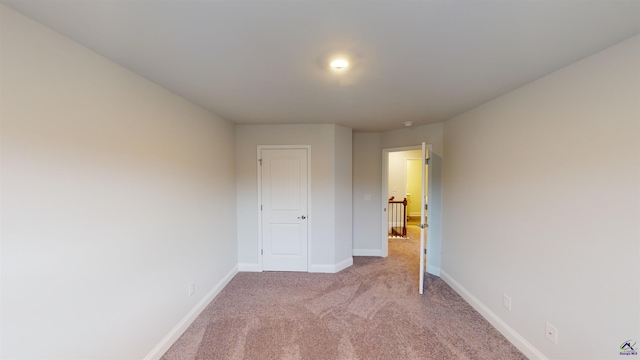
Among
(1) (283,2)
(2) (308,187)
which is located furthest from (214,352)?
(1) (283,2)

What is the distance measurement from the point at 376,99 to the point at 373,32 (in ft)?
3.92

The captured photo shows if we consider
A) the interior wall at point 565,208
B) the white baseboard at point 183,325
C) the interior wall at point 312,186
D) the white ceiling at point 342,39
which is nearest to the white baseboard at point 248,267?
the interior wall at point 312,186

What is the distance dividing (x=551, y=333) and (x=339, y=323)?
1767mm

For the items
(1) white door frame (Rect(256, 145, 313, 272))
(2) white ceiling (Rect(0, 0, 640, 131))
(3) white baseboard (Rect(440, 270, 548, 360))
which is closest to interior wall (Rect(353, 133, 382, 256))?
(1) white door frame (Rect(256, 145, 313, 272))

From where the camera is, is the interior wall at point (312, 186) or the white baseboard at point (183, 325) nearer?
the white baseboard at point (183, 325)

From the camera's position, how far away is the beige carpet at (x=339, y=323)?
209 centimetres

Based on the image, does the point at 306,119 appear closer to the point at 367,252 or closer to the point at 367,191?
the point at 367,191

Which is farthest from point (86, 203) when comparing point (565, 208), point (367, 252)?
point (367, 252)

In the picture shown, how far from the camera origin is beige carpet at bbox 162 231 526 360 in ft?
6.86

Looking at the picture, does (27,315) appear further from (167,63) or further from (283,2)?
(283,2)

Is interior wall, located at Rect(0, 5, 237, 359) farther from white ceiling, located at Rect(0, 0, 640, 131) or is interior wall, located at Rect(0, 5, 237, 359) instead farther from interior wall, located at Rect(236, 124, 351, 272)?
interior wall, located at Rect(236, 124, 351, 272)

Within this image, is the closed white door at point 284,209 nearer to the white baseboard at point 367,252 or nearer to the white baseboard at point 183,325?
the white baseboard at point 183,325

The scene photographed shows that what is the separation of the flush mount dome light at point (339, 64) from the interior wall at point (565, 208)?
1.63 m

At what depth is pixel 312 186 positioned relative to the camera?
12.4 ft
